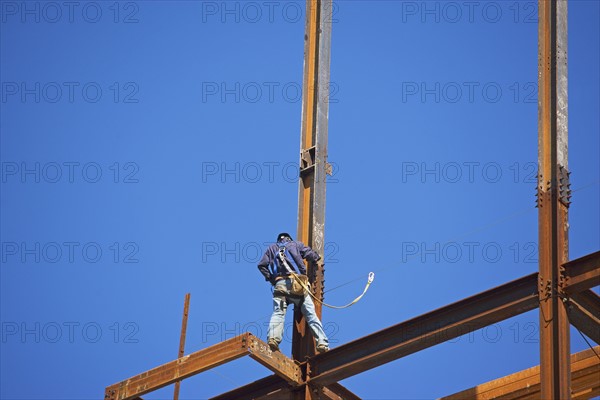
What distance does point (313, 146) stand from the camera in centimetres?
2242

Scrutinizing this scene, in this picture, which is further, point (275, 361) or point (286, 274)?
point (286, 274)

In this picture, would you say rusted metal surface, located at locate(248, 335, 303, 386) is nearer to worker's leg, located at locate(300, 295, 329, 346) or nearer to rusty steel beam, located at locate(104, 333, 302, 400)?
rusty steel beam, located at locate(104, 333, 302, 400)

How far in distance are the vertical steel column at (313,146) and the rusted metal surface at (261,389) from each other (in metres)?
0.48

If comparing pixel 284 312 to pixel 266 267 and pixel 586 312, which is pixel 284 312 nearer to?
pixel 266 267

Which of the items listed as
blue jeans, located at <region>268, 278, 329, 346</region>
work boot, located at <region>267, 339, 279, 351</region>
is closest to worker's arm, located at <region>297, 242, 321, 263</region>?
blue jeans, located at <region>268, 278, 329, 346</region>

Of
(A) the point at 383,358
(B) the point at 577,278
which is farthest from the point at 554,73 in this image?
(A) the point at 383,358

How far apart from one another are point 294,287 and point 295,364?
116cm

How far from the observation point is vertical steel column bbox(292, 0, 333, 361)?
842 inches

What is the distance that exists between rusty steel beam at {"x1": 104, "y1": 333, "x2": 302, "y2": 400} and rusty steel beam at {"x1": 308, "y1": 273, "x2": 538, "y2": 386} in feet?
1.67

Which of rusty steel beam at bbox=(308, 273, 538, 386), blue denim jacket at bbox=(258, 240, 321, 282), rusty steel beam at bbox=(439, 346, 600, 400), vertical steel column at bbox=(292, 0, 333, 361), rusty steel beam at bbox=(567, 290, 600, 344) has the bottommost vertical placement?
rusty steel beam at bbox=(567, 290, 600, 344)

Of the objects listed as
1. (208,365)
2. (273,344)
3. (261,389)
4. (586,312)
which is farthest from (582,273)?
(208,365)

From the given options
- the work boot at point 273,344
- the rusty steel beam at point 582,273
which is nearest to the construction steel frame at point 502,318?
the rusty steel beam at point 582,273

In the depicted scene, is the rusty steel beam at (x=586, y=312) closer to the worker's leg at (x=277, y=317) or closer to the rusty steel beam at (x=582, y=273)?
the rusty steel beam at (x=582, y=273)

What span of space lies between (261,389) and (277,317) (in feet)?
3.68
